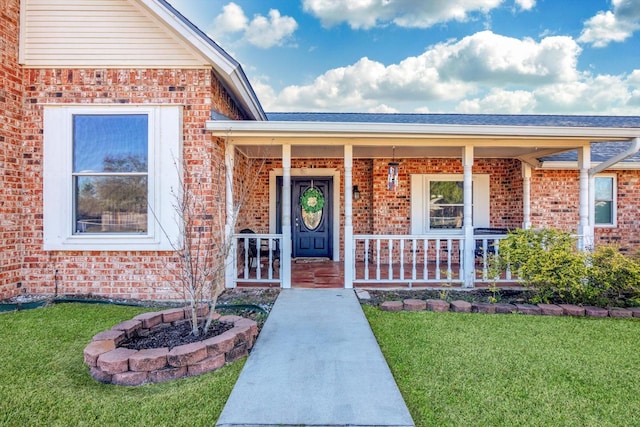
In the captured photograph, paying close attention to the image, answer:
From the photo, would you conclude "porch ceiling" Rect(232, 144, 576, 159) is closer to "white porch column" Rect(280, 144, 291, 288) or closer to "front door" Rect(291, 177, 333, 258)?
"white porch column" Rect(280, 144, 291, 288)

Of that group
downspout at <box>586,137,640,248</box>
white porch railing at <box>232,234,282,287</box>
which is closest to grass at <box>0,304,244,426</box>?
white porch railing at <box>232,234,282,287</box>

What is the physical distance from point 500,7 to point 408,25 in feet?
11.9

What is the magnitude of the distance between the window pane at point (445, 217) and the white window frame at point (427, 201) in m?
0.15


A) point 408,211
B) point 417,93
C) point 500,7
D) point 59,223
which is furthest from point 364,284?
point 417,93

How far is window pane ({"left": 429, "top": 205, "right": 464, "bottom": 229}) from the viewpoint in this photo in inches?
374

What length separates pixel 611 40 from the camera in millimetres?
13758

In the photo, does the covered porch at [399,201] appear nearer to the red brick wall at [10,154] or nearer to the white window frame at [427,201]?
the white window frame at [427,201]

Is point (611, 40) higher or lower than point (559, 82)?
higher

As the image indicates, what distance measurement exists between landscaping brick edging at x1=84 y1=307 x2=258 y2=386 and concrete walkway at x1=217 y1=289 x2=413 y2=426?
25cm

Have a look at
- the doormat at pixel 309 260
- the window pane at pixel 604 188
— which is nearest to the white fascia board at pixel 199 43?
the doormat at pixel 309 260

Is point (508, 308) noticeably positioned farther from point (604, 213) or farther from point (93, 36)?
point (93, 36)

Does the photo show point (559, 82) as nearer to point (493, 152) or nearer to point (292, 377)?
point (493, 152)

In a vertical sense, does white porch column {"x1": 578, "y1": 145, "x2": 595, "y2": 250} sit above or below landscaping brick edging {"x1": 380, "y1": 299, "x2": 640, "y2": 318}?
above

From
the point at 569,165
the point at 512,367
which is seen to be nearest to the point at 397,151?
the point at 569,165
